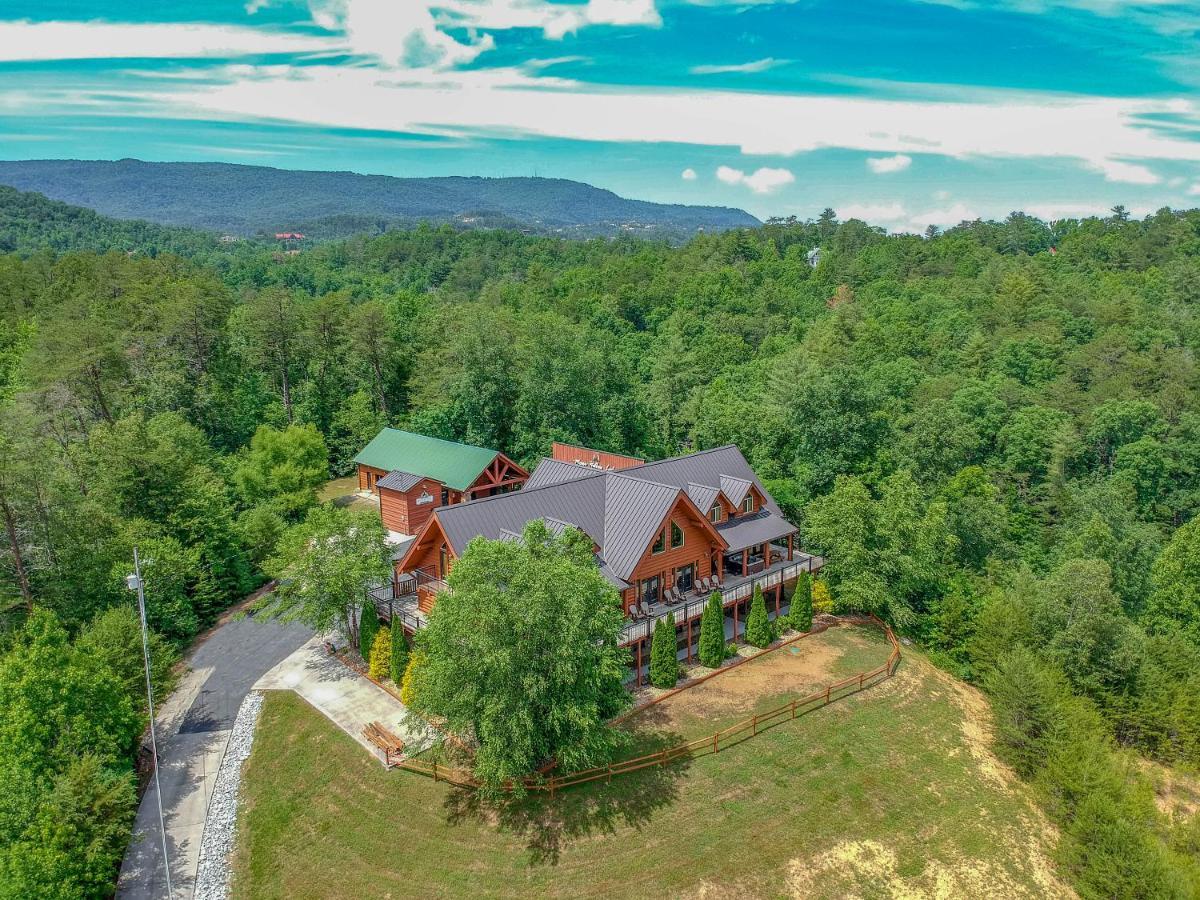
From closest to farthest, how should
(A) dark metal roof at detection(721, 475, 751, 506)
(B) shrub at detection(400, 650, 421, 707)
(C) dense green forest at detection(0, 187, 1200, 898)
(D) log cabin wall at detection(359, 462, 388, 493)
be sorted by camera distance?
1. (B) shrub at detection(400, 650, 421, 707)
2. (C) dense green forest at detection(0, 187, 1200, 898)
3. (A) dark metal roof at detection(721, 475, 751, 506)
4. (D) log cabin wall at detection(359, 462, 388, 493)

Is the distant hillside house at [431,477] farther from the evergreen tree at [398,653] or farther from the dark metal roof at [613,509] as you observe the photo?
the evergreen tree at [398,653]

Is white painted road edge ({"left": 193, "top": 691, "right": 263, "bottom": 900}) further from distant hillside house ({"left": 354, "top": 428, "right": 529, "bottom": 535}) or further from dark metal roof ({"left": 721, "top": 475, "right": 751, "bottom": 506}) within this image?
dark metal roof ({"left": 721, "top": 475, "right": 751, "bottom": 506})

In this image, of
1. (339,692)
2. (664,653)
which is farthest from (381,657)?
(664,653)

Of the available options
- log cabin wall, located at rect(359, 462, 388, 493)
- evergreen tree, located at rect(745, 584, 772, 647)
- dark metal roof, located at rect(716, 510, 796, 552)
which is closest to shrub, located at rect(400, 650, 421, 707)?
evergreen tree, located at rect(745, 584, 772, 647)

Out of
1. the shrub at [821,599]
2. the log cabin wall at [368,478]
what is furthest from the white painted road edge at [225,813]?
the log cabin wall at [368,478]

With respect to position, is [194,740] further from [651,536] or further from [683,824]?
[651,536]

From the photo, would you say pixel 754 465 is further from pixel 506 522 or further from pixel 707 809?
pixel 707 809

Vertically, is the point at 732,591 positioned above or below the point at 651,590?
below
